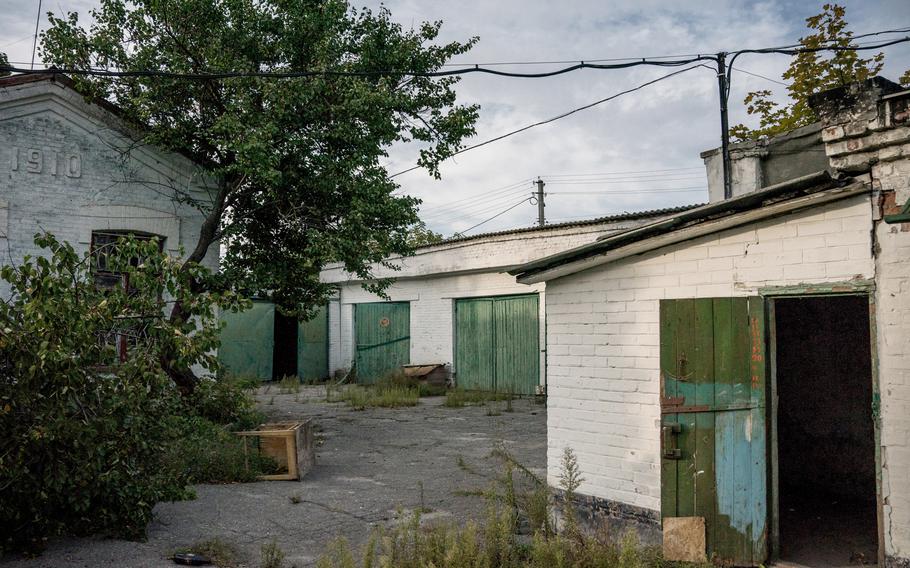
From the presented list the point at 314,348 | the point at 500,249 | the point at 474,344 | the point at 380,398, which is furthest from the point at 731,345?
the point at 314,348

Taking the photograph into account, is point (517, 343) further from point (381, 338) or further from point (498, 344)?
point (381, 338)

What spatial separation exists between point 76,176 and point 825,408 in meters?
10.7

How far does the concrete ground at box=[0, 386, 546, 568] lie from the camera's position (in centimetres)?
573

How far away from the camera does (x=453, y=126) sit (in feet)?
38.4

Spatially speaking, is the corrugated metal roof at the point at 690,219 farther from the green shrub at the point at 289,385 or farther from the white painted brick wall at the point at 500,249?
the green shrub at the point at 289,385

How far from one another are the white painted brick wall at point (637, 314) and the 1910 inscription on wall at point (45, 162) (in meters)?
8.01

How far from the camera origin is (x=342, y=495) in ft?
25.0

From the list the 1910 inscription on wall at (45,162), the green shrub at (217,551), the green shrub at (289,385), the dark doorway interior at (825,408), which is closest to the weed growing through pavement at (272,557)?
the green shrub at (217,551)

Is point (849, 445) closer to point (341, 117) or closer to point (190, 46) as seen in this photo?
point (341, 117)

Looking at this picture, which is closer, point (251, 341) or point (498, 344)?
point (498, 344)

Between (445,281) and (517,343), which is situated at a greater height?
(445,281)

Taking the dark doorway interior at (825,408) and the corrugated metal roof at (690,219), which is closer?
the corrugated metal roof at (690,219)

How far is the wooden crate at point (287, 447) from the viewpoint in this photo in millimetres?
8297

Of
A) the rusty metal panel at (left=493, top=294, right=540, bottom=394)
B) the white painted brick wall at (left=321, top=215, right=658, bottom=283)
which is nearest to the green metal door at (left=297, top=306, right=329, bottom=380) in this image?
the white painted brick wall at (left=321, top=215, right=658, bottom=283)
